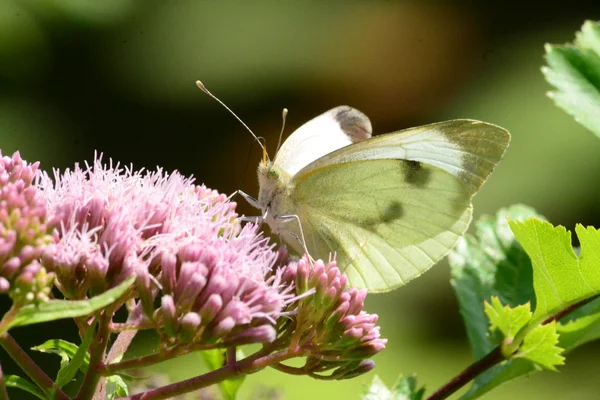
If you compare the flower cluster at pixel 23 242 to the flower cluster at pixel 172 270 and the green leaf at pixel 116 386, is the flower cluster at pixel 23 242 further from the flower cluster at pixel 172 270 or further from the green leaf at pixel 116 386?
the green leaf at pixel 116 386

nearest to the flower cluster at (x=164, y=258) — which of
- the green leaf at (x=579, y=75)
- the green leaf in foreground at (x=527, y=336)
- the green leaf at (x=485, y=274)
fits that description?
the green leaf in foreground at (x=527, y=336)

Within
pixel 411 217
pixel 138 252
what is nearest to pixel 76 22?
pixel 411 217

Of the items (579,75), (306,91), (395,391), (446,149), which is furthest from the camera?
(306,91)

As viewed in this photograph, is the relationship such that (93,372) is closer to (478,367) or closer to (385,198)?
(478,367)

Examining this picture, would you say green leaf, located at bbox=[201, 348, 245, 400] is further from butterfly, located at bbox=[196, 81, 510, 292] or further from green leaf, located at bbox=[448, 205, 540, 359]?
green leaf, located at bbox=[448, 205, 540, 359]

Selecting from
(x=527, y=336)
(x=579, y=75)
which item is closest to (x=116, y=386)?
(x=527, y=336)

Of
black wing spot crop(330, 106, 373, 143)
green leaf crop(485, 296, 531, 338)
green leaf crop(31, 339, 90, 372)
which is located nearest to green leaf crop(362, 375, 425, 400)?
green leaf crop(485, 296, 531, 338)

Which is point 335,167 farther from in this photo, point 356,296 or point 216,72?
point 216,72
